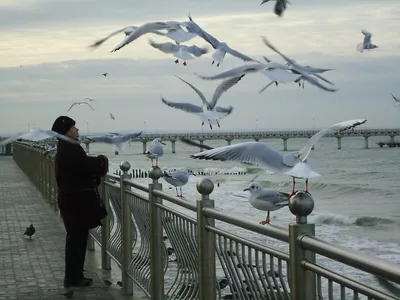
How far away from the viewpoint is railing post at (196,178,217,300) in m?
4.61

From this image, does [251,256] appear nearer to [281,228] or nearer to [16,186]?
[281,228]

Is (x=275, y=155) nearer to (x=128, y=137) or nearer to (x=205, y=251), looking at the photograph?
(x=205, y=251)

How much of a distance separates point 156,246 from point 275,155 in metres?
1.52

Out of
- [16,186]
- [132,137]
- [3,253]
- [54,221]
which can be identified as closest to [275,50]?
[132,137]

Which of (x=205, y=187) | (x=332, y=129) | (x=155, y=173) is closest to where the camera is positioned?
(x=205, y=187)

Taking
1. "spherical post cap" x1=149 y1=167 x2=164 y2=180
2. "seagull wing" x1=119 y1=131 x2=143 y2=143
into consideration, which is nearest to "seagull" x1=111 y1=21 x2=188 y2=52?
"spherical post cap" x1=149 y1=167 x2=164 y2=180

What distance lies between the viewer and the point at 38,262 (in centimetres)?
902

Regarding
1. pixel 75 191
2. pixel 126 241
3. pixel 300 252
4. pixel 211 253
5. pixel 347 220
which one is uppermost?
pixel 300 252

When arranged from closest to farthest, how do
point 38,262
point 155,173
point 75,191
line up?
point 155,173 < point 75,191 < point 38,262

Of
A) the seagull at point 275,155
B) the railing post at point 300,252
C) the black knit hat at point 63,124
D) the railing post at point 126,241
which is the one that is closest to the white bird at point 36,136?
the black knit hat at point 63,124

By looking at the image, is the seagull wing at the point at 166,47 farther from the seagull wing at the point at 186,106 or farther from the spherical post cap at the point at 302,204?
the spherical post cap at the point at 302,204

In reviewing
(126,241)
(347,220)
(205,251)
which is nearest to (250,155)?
(205,251)

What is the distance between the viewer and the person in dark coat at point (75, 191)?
281 inches

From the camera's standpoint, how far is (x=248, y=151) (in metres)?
4.90
